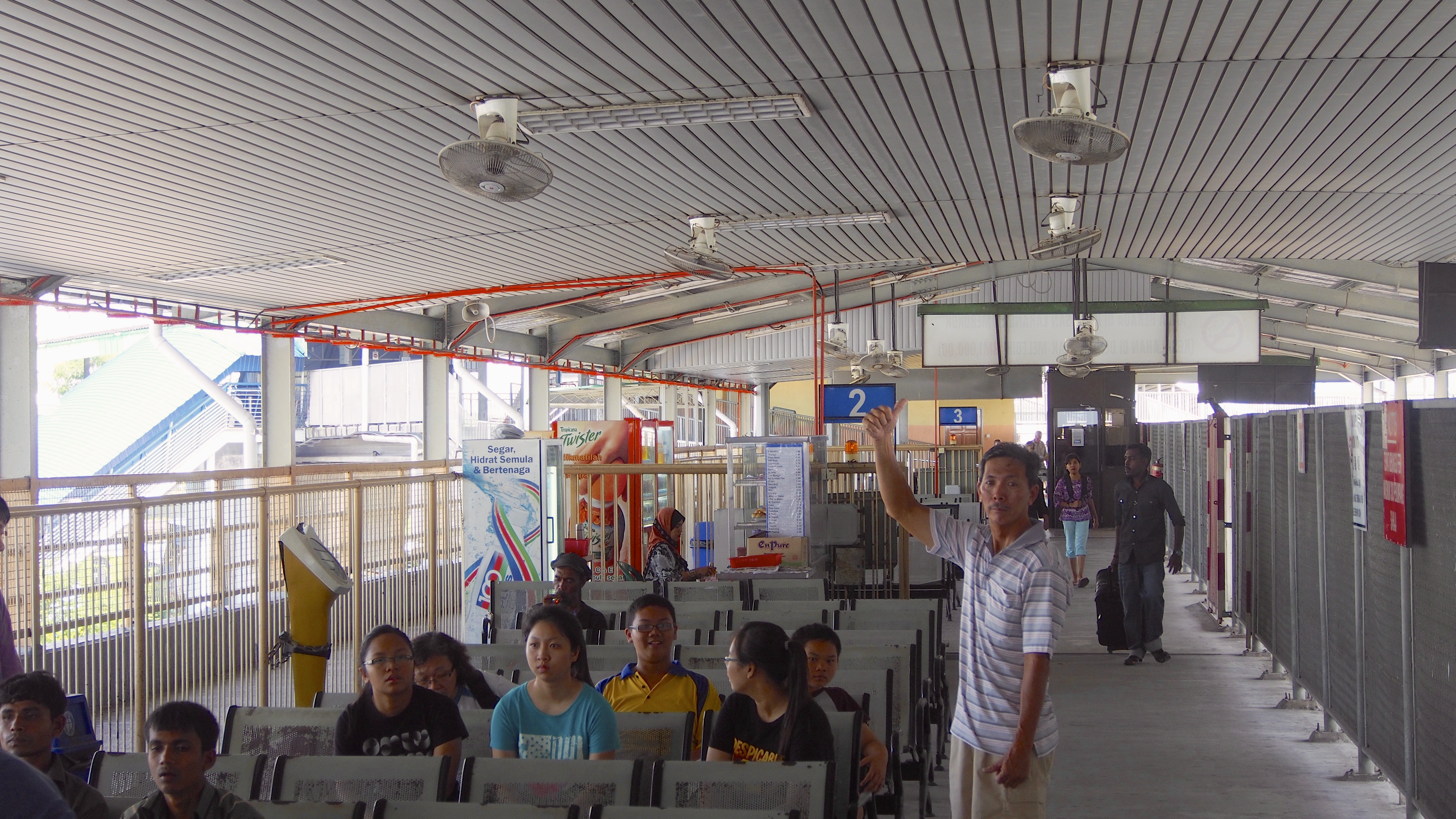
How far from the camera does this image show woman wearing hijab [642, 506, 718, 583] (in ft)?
26.2

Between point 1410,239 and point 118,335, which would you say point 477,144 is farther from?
point 118,335

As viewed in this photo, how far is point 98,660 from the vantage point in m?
5.48

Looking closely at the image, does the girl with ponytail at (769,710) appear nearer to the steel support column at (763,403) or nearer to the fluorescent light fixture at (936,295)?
the fluorescent light fixture at (936,295)

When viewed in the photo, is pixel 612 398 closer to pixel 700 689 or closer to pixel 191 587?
pixel 191 587

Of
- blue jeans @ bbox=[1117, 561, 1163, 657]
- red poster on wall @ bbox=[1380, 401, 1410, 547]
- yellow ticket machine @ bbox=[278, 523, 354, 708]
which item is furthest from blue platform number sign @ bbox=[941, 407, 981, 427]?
yellow ticket machine @ bbox=[278, 523, 354, 708]

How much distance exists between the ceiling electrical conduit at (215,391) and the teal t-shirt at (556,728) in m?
11.2

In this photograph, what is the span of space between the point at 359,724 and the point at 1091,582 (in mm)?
11102

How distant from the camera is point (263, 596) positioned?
6.36 m

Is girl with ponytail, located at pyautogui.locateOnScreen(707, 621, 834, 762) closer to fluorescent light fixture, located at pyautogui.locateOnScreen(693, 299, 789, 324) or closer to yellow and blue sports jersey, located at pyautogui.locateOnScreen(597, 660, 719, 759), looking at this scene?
yellow and blue sports jersey, located at pyautogui.locateOnScreen(597, 660, 719, 759)

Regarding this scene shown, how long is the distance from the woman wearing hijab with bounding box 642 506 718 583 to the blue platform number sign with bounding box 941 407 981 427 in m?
14.5

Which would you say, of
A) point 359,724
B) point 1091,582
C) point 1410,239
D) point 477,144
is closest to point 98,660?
point 359,724

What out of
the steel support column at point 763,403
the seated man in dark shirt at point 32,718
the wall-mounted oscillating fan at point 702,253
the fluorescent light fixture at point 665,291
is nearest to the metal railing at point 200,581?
the seated man in dark shirt at point 32,718

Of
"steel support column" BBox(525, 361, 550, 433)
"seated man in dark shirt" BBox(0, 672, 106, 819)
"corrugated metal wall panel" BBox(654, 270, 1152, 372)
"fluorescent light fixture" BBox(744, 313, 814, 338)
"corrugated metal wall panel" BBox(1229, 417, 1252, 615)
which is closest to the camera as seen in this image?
"seated man in dark shirt" BBox(0, 672, 106, 819)

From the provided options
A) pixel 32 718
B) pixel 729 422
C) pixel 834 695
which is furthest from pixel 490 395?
pixel 32 718
